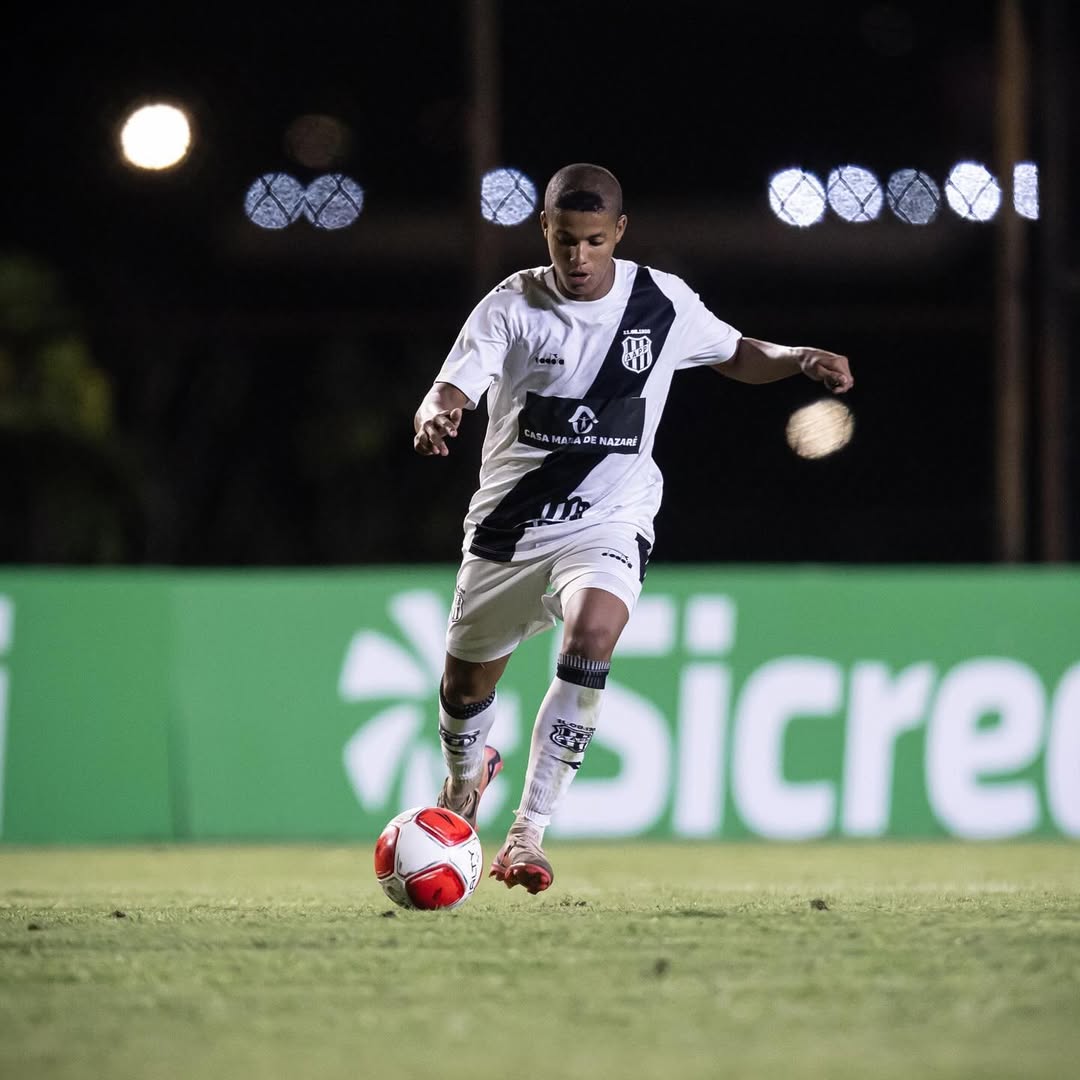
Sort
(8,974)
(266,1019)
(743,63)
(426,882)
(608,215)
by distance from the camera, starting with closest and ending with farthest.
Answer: (266,1019)
(8,974)
(426,882)
(608,215)
(743,63)

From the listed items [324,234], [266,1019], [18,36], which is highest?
[18,36]

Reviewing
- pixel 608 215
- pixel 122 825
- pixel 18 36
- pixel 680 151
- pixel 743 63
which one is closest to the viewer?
pixel 608 215

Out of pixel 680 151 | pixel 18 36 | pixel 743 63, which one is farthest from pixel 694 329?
pixel 18 36

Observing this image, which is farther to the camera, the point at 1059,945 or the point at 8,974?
the point at 1059,945

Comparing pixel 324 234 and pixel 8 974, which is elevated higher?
pixel 324 234

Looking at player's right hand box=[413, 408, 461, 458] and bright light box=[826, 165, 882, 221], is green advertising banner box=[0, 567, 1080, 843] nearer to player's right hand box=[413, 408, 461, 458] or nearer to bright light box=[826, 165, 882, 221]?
player's right hand box=[413, 408, 461, 458]

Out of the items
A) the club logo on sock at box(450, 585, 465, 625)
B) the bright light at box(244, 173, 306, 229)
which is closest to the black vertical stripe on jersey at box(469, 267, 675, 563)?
the club logo on sock at box(450, 585, 465, 625)

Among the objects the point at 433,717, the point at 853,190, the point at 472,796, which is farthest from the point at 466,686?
the point at 853,190

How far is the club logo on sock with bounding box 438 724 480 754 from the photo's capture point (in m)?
6.47

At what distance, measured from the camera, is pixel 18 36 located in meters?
18.6

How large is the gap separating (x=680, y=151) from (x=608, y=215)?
1085 cm

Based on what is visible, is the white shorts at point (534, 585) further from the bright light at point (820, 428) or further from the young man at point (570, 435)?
the bright light at point (820, 428)

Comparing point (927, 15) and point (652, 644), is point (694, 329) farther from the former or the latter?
point (927, 15)

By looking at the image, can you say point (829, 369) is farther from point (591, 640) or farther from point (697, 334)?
point (591, 640)
